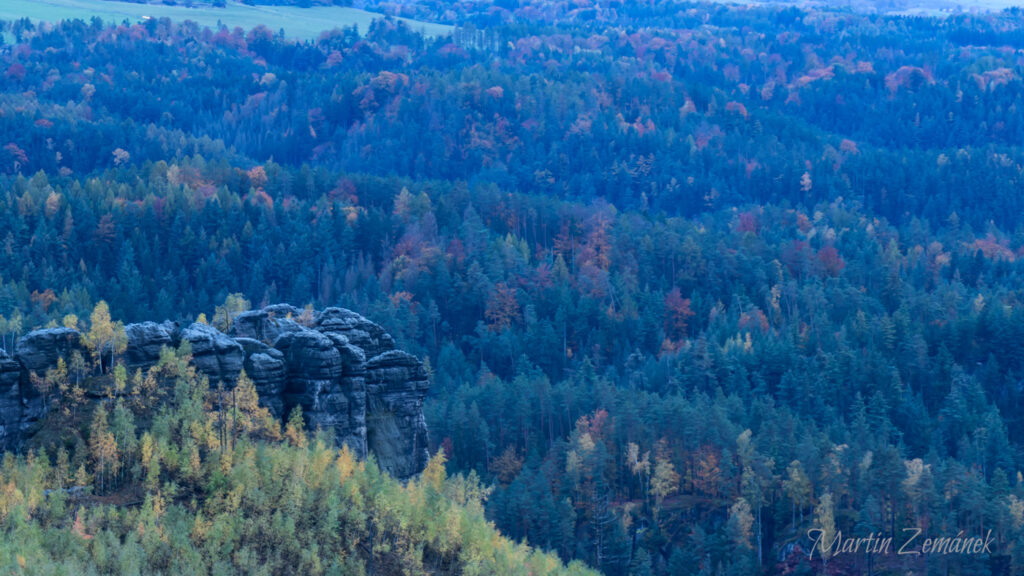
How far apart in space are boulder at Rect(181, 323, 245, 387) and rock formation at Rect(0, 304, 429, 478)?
66mm

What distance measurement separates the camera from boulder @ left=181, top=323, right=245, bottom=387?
9938cm

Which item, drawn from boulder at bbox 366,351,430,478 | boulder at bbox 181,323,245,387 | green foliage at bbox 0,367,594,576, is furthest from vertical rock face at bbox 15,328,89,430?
boulder at bbox 366,351,430,478

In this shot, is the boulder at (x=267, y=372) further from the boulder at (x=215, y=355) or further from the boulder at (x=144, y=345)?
the boulder at (x=144, y=345)

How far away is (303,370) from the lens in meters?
104

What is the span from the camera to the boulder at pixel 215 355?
3912 inches

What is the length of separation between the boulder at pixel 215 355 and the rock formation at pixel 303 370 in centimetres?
7

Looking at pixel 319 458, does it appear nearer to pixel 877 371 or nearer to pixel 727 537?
pixel 727 537

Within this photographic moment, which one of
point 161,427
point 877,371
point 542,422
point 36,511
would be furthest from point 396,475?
point 877,371

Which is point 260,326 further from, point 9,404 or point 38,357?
point 9,404

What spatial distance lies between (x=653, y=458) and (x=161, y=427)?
65.2m

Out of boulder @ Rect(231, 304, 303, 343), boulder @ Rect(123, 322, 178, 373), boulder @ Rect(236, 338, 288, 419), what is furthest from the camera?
boulder @ Rect(231, 304, 303, 343)

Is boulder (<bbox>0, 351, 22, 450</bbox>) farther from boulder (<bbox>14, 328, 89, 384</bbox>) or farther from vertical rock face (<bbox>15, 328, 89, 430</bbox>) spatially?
boulder (<bbox>14, 328, 89, 384</bbox>)

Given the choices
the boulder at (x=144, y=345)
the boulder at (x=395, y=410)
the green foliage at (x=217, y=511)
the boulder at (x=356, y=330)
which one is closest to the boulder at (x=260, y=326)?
the boulder at (x=356, y=330)

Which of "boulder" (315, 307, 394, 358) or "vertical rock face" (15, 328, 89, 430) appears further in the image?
"boulder" (315, 307, 394, 358)
